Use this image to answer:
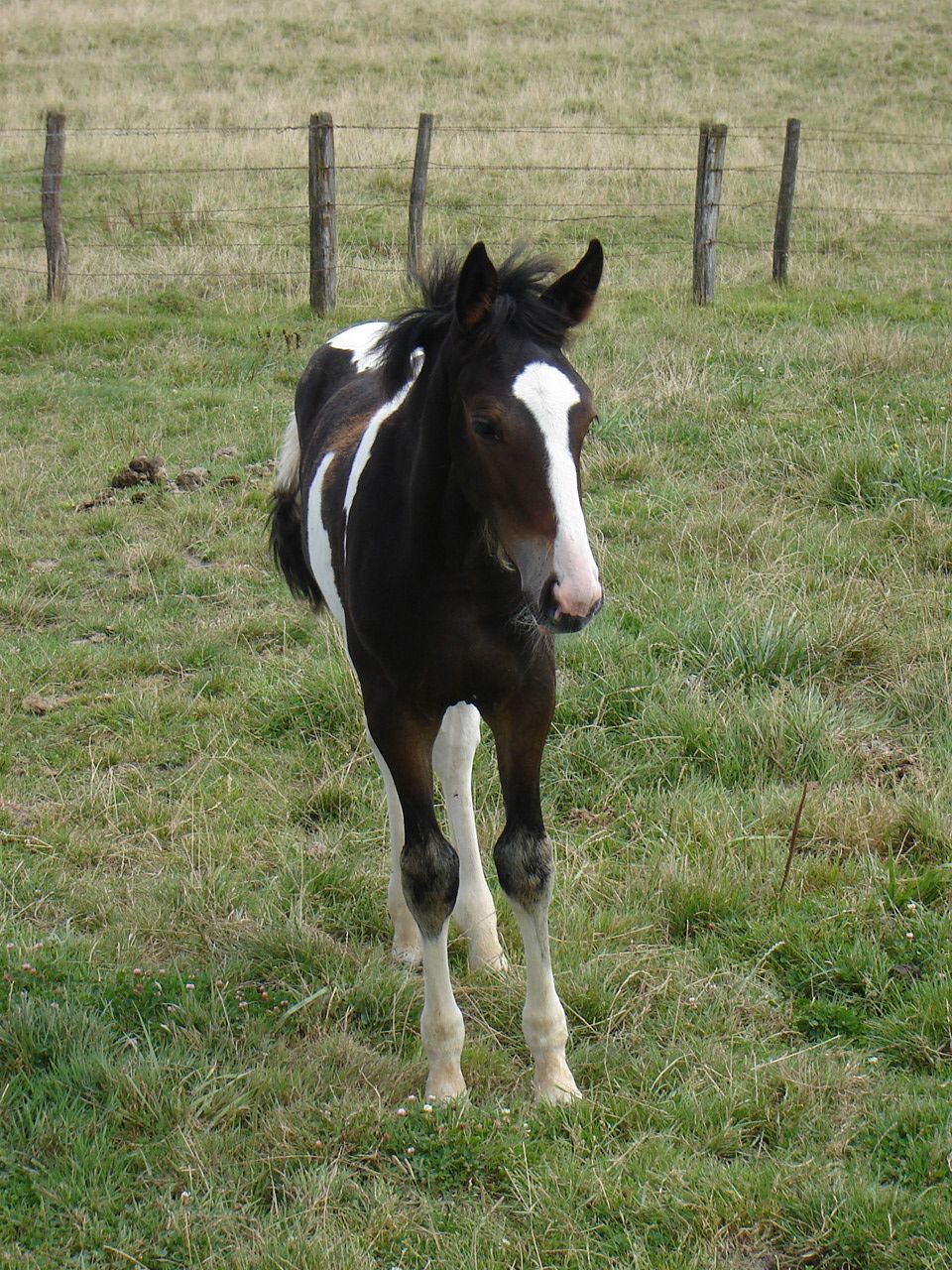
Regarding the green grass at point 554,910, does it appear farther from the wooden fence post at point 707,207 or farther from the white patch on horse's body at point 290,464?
the wooden fence post at point 707,207

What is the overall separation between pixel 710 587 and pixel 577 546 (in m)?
A: 3.23

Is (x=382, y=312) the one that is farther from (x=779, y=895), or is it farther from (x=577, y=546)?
(x=577, y=546)

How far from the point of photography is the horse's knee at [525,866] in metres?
3.03

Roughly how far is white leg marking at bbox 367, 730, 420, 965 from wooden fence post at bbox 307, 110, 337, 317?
8017 mm

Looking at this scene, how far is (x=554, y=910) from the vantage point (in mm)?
3545

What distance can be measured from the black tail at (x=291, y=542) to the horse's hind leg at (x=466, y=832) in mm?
1217

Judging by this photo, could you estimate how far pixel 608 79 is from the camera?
23875 mm

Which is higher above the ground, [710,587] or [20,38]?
[20,38]

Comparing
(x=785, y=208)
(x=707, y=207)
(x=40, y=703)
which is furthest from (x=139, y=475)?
(x=785, y=208)

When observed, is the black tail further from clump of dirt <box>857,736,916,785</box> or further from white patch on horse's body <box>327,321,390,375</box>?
clump of dirt <box>857,736,916,785</box>

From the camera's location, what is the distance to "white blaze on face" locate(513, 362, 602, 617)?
2.29 m

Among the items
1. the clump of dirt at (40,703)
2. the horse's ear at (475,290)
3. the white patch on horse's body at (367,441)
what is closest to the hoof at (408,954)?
the white patch on horse's body at (367,441)

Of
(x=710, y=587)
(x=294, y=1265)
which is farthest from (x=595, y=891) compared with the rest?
(x=710, y=587)

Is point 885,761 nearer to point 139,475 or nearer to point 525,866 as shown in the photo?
point 525,866
